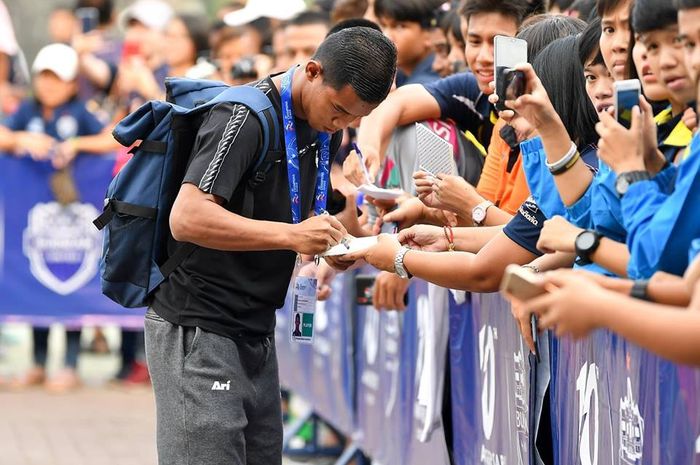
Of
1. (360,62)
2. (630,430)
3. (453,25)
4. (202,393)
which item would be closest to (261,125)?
(360,62)

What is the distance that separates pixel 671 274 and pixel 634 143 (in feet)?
1.24

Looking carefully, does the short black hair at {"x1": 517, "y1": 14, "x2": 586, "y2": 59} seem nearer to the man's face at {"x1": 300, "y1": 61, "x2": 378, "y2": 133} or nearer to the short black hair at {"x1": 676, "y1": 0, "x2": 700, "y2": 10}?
the man's face at {"x1": 300, "y1": 61, "x2": 378, "y2": 133}

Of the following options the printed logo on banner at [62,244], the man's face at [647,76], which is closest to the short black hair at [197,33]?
the printed logo on banner at [62,244]

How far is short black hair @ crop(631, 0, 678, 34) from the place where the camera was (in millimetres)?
3820

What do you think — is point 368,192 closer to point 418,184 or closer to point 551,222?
point 418,184

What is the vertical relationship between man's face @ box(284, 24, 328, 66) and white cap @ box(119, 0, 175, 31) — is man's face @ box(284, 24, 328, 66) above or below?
below

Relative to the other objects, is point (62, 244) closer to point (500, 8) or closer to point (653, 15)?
point (500, 8)

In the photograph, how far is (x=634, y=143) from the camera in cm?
369

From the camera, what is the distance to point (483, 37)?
6.20m

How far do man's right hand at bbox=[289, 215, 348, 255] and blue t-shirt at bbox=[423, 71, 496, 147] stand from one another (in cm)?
182

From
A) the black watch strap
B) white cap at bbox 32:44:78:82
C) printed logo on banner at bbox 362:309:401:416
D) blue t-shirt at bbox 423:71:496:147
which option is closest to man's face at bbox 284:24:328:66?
printed logo on banner at bbox 362:309:401:416

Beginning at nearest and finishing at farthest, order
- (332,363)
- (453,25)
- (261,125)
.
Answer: (261,125)
(453,25)
(332,363)

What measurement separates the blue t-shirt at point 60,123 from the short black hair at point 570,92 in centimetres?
792

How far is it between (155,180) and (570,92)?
58.2 inches
